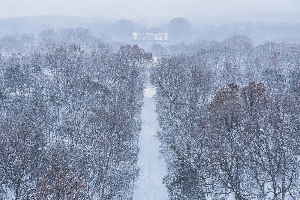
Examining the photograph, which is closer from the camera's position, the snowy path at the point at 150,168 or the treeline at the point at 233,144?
the treeline at the point at 233,144

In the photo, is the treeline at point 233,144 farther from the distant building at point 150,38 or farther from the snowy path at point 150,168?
the distant building at point 150,38

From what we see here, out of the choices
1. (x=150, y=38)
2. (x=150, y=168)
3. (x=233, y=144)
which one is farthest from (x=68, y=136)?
(x=150, y=38)

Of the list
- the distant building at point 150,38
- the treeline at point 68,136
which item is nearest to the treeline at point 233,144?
the treeline at point 68,136

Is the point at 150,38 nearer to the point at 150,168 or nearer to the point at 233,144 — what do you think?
the point at 150,168

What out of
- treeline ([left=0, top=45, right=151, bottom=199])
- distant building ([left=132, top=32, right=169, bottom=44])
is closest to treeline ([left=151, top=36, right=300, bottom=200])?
treeline ([left=0, top=45, right=151, bottom=199])

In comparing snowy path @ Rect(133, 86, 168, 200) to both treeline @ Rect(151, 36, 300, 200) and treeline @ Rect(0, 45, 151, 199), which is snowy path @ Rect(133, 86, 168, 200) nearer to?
treeline @ Rect(0, 45, 151, 199)

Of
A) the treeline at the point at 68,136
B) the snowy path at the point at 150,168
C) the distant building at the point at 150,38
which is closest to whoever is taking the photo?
the treeline at the point at 68,136

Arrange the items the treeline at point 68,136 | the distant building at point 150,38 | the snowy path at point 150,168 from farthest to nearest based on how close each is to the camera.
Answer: the distant building at point 150,38 < the snowy path at point 150,168 < the treeline at point 68,136
